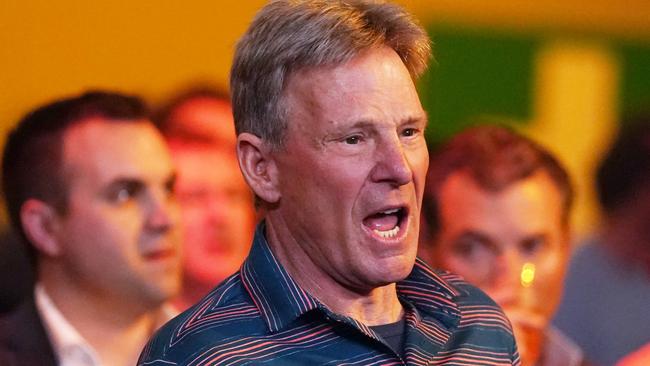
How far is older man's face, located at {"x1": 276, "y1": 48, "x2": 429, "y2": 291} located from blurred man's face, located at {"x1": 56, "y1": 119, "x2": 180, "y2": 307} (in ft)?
3.57

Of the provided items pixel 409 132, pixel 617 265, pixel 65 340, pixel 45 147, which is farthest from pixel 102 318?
pixel 617 265

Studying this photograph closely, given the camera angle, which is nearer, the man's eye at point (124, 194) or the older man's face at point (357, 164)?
the older man's face at point (357, 164)

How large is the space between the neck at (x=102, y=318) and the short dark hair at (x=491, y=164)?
0.84 metres

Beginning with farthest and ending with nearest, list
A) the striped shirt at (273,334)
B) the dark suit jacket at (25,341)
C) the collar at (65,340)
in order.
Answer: the collar at (65,340)
the dark suit jacket at (25,341)
the striped shirt at (273,334)

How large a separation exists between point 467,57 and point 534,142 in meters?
3.79

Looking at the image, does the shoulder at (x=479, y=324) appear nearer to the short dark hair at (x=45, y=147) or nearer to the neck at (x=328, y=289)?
the neck at (x=328, y=289)

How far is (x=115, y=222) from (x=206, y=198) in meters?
0.87

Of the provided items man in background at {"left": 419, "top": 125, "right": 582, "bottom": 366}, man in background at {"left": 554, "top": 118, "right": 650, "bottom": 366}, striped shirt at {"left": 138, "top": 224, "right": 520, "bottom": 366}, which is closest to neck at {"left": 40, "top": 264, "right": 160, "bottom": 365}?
man in background at {"left": 419, "top": 125, "right": 582, "bottom": 366}

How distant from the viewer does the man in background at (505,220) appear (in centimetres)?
313

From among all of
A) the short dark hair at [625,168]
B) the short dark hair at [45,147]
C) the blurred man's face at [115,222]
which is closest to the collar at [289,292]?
the blurred man's face at [115,222]

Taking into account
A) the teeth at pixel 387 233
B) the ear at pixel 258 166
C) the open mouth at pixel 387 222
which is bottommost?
the teeth at pixel 387 233

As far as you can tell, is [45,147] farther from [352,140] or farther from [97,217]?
[352,140]

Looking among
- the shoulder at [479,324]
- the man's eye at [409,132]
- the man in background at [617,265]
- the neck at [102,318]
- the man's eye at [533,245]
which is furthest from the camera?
the man in background at [617,265]

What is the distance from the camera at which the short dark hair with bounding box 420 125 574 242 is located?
3.22 metres
